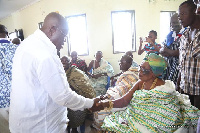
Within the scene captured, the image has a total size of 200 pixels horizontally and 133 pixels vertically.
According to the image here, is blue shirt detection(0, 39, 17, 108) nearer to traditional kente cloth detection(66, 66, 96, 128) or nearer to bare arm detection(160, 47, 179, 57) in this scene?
traditional kente cloth detection(66, 66, 96, 128)

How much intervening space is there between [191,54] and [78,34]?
4.79 m

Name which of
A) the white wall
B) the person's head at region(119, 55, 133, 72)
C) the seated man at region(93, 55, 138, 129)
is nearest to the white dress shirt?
the seated man at region(93, 55, 138, 129)

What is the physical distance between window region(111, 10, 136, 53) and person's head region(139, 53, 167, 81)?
4146 mm

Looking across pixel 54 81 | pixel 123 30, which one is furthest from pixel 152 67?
pixel 123 30

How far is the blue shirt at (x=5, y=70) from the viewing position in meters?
2.38

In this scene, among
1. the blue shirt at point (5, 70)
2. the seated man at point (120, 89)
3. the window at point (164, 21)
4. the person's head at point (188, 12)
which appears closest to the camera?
the person's head at point (188, 12)

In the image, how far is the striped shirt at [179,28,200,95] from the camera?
204 centimetres

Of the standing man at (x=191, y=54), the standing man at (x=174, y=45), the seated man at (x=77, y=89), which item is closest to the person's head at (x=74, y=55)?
the seated man at (x=77, y=89)

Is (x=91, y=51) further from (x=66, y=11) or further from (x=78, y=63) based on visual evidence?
(x=66, y=11)

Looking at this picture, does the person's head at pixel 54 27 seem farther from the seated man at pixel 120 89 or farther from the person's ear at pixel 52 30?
the seated man at pixel 120 89

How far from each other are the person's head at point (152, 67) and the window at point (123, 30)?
4.15 metres

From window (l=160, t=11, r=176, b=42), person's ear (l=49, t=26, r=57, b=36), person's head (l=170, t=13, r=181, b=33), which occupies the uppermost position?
window (l=160, t=11, r=176, b=42)

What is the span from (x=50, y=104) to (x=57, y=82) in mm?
264

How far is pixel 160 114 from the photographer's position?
167cm
